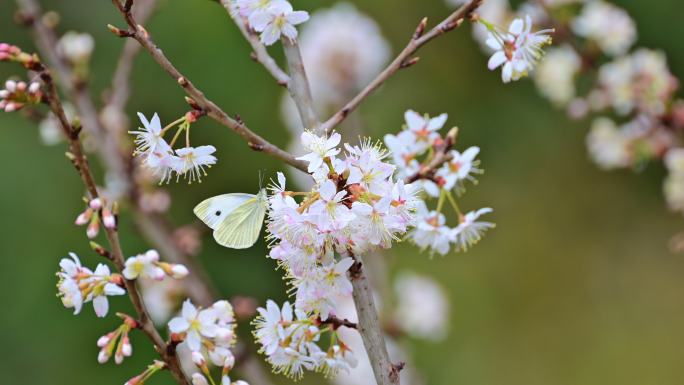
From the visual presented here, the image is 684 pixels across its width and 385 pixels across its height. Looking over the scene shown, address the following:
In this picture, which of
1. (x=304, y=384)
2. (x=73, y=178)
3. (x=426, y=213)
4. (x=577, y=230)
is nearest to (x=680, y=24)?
(x=577, y=230)

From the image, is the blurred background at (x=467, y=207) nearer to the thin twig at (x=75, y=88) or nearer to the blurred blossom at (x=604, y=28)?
the thin twig at (x=75, y=88)

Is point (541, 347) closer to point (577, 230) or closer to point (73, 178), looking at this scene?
point (577, 230)

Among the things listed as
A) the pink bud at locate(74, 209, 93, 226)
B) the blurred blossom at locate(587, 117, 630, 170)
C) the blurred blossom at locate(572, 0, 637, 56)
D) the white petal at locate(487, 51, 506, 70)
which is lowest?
the blurred blossom at locate(587, 117, 630, 170)

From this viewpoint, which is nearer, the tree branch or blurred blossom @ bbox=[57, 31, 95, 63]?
the tree branch

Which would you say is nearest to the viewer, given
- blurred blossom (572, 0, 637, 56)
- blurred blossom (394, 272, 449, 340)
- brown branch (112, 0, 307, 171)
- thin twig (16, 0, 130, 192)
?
brown branch (112, 0, 307, 171)

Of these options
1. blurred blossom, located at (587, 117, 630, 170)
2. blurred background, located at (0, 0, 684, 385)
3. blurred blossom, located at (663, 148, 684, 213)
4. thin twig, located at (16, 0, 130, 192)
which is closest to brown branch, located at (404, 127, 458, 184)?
thin twig, located at (16, 0, 130, 192)

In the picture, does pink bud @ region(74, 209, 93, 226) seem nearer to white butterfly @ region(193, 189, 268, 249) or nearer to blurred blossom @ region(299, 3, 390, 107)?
white butterfly @ region(193, 189, 268, 249)

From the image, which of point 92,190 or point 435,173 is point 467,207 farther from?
point 92,190
